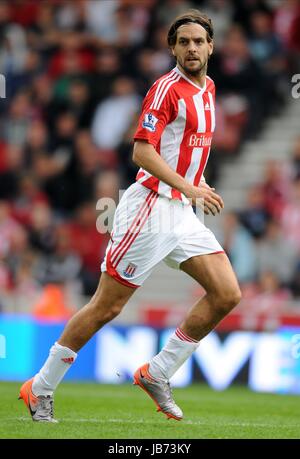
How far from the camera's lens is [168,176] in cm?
718

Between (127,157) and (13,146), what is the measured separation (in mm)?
1828

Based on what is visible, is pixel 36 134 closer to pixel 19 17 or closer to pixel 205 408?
pixel 19 17

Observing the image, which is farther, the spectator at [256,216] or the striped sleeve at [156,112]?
the spectator at [256,216]

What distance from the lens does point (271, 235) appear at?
14.1 metres

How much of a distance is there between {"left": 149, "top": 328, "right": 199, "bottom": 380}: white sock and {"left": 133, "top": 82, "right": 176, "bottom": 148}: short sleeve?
1.24m

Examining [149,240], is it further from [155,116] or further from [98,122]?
[98,122]

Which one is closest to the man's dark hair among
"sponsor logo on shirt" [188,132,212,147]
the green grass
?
"sponsor logo on shirt" [188,132,212,147]

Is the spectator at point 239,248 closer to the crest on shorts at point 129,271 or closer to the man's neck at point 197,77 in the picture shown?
the man's neck at point 197,77

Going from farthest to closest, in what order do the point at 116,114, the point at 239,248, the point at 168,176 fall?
the point at 116,114 → the point at 239,248 → the point at 168,176

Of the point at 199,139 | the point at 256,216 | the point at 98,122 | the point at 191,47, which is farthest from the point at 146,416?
the point at 98,122

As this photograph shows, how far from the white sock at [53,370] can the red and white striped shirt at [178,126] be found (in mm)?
1167

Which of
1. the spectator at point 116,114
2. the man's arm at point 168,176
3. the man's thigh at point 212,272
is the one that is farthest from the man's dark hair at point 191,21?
the spectator at point 116,114

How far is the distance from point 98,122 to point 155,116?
9.10 meters

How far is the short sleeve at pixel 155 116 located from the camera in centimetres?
723
